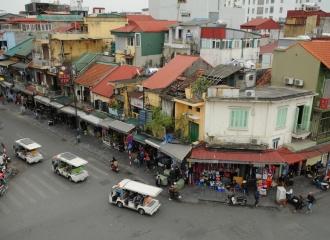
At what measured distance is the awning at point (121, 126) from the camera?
99.8 ft

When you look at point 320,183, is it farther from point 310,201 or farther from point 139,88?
point 139,88

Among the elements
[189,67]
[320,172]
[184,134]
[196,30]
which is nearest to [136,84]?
[189,67]

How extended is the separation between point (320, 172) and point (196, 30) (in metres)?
21.1

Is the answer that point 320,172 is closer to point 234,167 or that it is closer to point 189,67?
point 234,167

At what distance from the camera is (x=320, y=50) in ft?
84.3

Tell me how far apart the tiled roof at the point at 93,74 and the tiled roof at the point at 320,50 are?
22491mm

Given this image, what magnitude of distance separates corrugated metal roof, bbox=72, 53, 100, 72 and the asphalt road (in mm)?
19199

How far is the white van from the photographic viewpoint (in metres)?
21.6

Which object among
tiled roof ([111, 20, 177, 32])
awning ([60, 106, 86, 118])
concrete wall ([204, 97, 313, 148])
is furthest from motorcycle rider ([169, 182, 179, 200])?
tiled roof ([111, 20, 177, 32])

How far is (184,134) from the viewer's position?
26.8m

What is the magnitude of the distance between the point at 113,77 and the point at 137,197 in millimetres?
18339

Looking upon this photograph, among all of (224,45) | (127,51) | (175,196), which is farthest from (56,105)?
(175,196)

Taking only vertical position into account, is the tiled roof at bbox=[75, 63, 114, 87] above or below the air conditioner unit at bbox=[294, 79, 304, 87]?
below

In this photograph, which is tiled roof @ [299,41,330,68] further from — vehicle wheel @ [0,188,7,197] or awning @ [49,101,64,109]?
awning @ [49,101,64,109]
